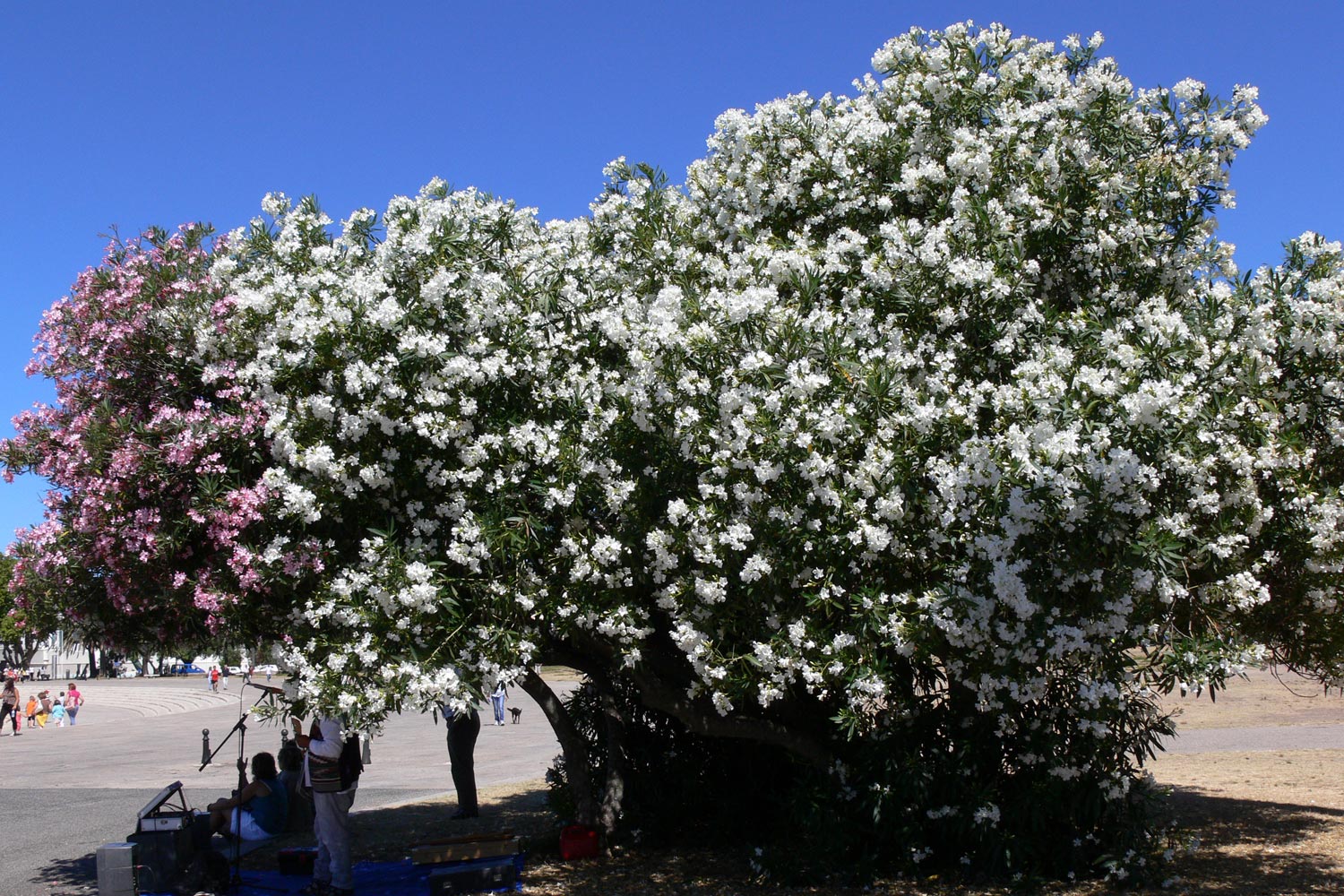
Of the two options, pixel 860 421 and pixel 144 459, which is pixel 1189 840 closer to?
pixel 860 421

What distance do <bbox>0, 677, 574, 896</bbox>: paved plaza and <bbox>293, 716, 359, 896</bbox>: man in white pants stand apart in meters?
0.73

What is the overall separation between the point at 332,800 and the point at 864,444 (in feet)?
17.1

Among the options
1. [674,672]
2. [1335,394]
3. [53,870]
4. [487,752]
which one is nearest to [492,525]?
[674,672]

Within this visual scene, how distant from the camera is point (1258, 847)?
8711mm

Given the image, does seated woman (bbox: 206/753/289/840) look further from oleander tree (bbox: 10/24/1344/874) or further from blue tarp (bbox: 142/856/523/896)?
oleander tree (bbox: 10/24/1344/874)

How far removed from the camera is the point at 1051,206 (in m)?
7.43

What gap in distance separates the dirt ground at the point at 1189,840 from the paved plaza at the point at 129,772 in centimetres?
190

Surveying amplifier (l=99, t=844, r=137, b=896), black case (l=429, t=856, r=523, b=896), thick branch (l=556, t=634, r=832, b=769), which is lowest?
black case (l=429, t=856, r=523, b=896)

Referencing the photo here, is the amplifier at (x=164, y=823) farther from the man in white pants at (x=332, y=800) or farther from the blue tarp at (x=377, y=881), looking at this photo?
the man in white pants at (x=332, y=800)

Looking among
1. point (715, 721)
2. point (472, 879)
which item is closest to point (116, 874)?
point (472, 879)

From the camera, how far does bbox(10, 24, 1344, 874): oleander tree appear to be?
5.91 m

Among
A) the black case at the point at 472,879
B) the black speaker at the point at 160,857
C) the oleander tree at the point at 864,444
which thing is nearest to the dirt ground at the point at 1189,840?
the black case at the point at 472,879

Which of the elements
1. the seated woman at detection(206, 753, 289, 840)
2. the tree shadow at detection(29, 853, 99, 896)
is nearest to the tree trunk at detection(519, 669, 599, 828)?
the seated woman at detection(206, 753, 289, 840)

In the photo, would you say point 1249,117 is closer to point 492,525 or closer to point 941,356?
point 941,356
